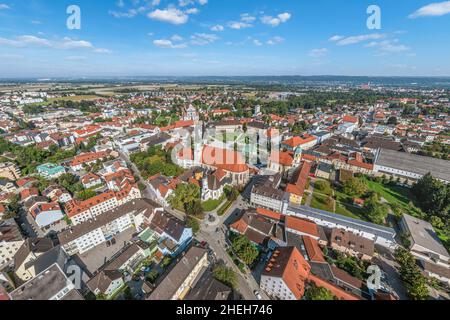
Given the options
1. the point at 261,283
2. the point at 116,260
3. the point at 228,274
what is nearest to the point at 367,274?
the point at 261,283

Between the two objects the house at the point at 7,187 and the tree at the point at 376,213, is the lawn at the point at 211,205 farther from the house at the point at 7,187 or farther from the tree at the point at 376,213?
the house at the point at 7,187

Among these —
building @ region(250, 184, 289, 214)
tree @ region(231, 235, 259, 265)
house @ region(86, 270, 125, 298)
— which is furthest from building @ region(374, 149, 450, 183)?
house @ region(86, 270, 125, 298)

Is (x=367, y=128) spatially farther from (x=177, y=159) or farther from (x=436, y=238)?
(x=177, y=159)

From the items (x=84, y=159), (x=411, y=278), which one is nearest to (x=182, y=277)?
(x=411, y=278)

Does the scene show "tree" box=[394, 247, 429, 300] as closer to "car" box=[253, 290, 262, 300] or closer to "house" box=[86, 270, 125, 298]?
"car" box=[253, 290, 262, 300]

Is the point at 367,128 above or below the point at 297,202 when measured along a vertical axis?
above

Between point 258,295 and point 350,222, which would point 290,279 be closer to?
point 258,295

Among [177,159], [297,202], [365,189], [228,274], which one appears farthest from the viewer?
[177,159]
